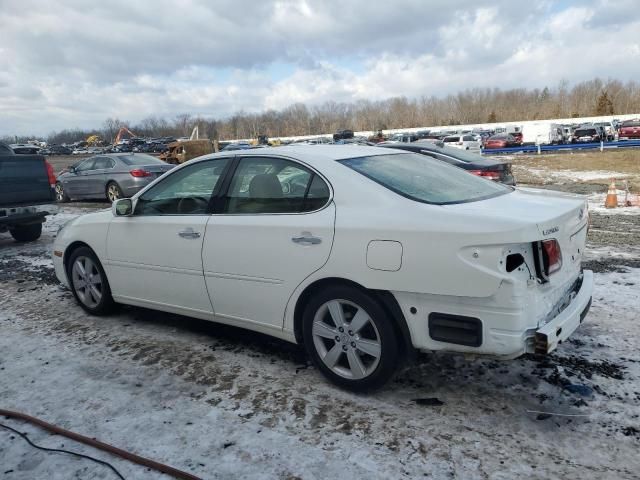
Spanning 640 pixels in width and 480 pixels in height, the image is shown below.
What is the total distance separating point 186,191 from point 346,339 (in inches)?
74.8

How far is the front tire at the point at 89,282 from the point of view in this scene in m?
4.91

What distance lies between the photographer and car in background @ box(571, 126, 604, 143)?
37.6 meters

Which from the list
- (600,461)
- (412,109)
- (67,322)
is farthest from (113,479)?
(412,109)

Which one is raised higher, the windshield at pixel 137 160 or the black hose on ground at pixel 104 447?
the windshield at pixel 137 160

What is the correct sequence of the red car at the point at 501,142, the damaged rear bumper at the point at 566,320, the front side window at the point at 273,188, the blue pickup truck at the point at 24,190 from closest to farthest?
1. the damaged rear bumper at the point at 566,320
2. the front side window at the point at 273,188
3. the blue pickup truck at the point at 24,190
4. the red car at the point at 501,142

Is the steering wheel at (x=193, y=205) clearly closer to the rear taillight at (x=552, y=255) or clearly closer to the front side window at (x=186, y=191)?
the front side window at (x=186, y=191)

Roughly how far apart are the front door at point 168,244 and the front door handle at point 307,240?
90 centimetres

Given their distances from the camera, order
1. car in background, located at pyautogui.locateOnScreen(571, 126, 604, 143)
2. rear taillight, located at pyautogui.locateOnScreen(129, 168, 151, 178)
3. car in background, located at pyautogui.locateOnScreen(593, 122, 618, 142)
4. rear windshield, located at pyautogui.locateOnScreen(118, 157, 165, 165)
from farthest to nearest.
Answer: car in background, located at pyautogui.locateOnScreen(593, 122, 618, 142) < car in background, located at pyautogui.locateOnScreen(571, 126, 604, 143) < rear windshield, located at pyautogui.locateOnScreen(118, 157, 165, 165) < rear taillight, located at pyautogui.locateOnScreen(129, 168, 151, 178)

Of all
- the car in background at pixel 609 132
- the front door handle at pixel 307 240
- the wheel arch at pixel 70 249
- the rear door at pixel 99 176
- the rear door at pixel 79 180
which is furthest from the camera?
Result: the car in background at pixel 609 132

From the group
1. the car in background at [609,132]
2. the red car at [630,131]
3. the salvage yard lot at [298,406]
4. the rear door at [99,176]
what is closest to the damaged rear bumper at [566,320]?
the salvage yard lot at [298,406]

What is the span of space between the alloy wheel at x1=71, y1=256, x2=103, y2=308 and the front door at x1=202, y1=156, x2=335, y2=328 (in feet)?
5.29

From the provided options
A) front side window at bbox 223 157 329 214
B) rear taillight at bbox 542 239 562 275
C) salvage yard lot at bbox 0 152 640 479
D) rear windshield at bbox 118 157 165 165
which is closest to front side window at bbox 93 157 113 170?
rear windshield at bbox 118 157 165 165

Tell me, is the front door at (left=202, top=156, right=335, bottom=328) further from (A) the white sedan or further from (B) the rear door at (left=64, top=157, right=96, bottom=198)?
(B) the rear door at (left=64, top=157, right=96, bottom=198)

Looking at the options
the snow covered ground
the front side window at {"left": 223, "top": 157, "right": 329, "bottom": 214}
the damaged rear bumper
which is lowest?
the snow covered ground
